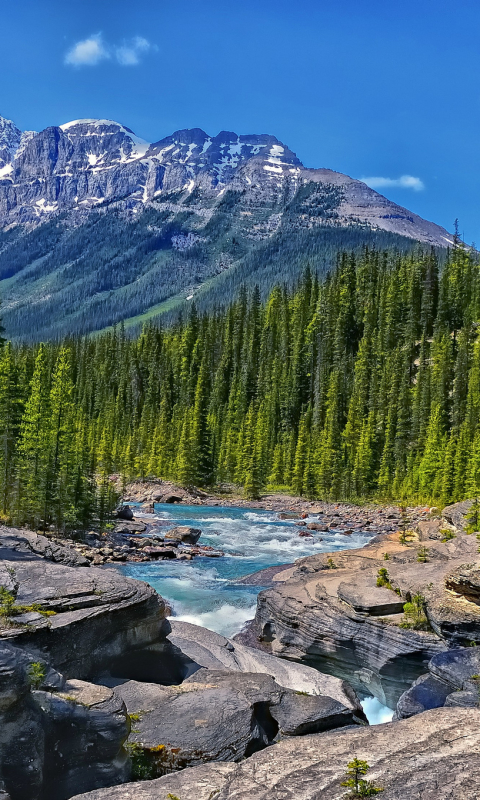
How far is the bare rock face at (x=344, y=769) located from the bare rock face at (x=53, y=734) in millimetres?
1383

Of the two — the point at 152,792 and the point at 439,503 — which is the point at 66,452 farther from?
the point at 439,503

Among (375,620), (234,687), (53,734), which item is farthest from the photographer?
(375,620)

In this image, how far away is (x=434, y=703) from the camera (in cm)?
1320

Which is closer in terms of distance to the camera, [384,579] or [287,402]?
[384,579]

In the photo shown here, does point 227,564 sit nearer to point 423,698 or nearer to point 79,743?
point 423,698

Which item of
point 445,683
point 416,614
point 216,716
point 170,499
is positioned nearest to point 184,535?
point 416,614

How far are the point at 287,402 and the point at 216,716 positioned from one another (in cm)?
10039

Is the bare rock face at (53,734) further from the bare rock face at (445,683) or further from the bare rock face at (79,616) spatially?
the bare rock face at (445,683)

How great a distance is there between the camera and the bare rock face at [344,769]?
7.15 meters

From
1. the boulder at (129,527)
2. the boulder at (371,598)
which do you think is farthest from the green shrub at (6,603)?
the boulder at (129,527)

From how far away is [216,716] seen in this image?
11.5m

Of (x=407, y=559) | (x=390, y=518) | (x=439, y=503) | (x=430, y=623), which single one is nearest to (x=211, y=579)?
(x=407, y=559)

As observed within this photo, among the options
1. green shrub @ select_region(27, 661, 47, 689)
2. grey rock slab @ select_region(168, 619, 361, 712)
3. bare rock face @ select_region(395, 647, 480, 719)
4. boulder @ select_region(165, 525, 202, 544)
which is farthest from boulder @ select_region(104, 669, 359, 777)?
boulder @ select_region(165, 525, 202, 544)

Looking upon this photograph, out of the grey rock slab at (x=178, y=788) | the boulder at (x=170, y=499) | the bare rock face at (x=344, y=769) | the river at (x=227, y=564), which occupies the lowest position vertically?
the boulder at (x=170, y=499)
